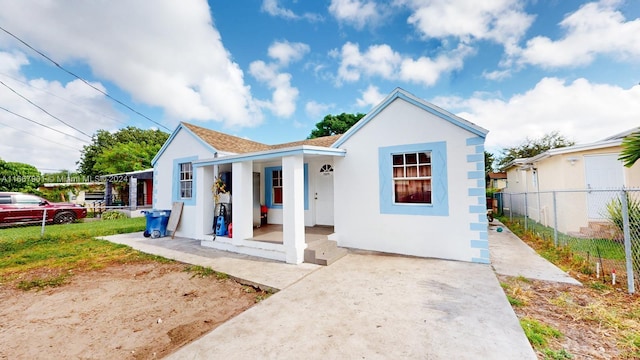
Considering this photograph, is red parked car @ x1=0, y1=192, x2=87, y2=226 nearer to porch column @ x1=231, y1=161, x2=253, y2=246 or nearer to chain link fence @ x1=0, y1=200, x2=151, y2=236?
chain link fence @ x1=0, y1=200, x2=151, y2=236

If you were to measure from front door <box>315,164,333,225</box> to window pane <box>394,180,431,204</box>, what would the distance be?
9.20ft

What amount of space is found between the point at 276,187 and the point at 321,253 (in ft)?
14.4

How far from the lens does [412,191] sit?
644cm

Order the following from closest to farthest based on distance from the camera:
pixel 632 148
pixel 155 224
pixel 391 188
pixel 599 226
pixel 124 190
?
1. pixel 632 148
2. pixel 391 188
3. pixel 599 226
4. pixel 155 224
5. pixel 124 190

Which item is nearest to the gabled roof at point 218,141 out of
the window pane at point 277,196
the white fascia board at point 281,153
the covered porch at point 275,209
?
the covered porch at point 275,209

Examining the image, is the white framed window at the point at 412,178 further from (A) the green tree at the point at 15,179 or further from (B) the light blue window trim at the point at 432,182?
(A) the green tree at the point at 15,179

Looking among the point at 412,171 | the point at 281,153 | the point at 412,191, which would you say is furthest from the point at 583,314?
the point at 281,153

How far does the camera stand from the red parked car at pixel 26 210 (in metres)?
11.7

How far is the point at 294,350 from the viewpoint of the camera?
2615 millimetres

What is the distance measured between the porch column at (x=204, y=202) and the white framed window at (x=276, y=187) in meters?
2.38

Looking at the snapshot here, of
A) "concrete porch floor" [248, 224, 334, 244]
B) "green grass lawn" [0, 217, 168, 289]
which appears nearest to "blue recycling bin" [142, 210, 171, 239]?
"green grass lawn" [0, 217, 168, 289]

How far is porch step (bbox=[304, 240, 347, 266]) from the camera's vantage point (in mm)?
5836

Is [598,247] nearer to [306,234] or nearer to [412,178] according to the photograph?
[412,178]

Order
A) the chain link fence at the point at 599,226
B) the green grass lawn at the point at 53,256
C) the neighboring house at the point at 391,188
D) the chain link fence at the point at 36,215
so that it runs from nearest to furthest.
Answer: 1. the chain link fence at the point at 599,226
2. the green grass lawn at the point at 53,256
3. the neighboring house at the point at 391,188
4. the chain link fence at the point at 36,215
